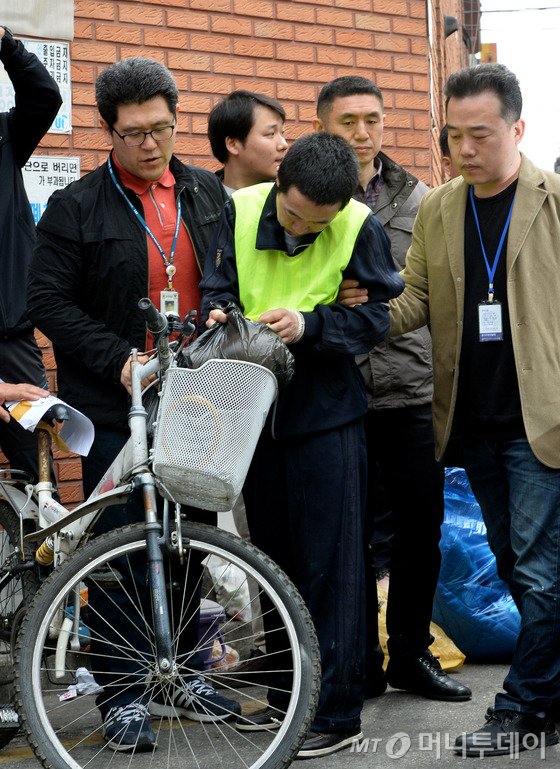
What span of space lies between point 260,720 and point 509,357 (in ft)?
4.87

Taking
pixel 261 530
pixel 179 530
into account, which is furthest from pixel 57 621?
pixel 261 530

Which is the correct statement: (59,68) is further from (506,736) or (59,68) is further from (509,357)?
(506,736)

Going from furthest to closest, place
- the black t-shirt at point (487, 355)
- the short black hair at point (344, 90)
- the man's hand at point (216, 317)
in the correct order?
the short black hair at point (344, 90), the black t-shirt at point (487, 355), the man's hand at point (216, 317)

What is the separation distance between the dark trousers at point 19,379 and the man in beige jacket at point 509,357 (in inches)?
64.1

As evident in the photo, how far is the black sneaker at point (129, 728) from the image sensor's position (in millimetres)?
3709

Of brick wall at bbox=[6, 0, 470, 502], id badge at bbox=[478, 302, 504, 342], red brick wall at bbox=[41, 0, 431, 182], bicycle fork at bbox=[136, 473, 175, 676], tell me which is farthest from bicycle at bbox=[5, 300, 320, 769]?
red brick wall at bbox=[41, 0, 431, 182]

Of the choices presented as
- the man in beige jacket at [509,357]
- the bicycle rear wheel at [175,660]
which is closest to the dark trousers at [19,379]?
the bicycle rear wheel at [175,660]

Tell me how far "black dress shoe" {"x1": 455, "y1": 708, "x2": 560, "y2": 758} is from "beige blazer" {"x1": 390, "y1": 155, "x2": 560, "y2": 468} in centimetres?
83

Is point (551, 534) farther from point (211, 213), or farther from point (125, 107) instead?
point (125, 107)

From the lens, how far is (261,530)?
3773 mm

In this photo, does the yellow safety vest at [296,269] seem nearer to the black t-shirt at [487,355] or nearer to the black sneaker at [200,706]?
the black t-shirt at [487,355]

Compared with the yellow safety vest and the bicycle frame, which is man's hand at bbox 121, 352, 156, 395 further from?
the yellow safety vest

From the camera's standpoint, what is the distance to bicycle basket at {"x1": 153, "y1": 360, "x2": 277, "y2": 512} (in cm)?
309

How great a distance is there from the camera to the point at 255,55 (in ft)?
19.6
